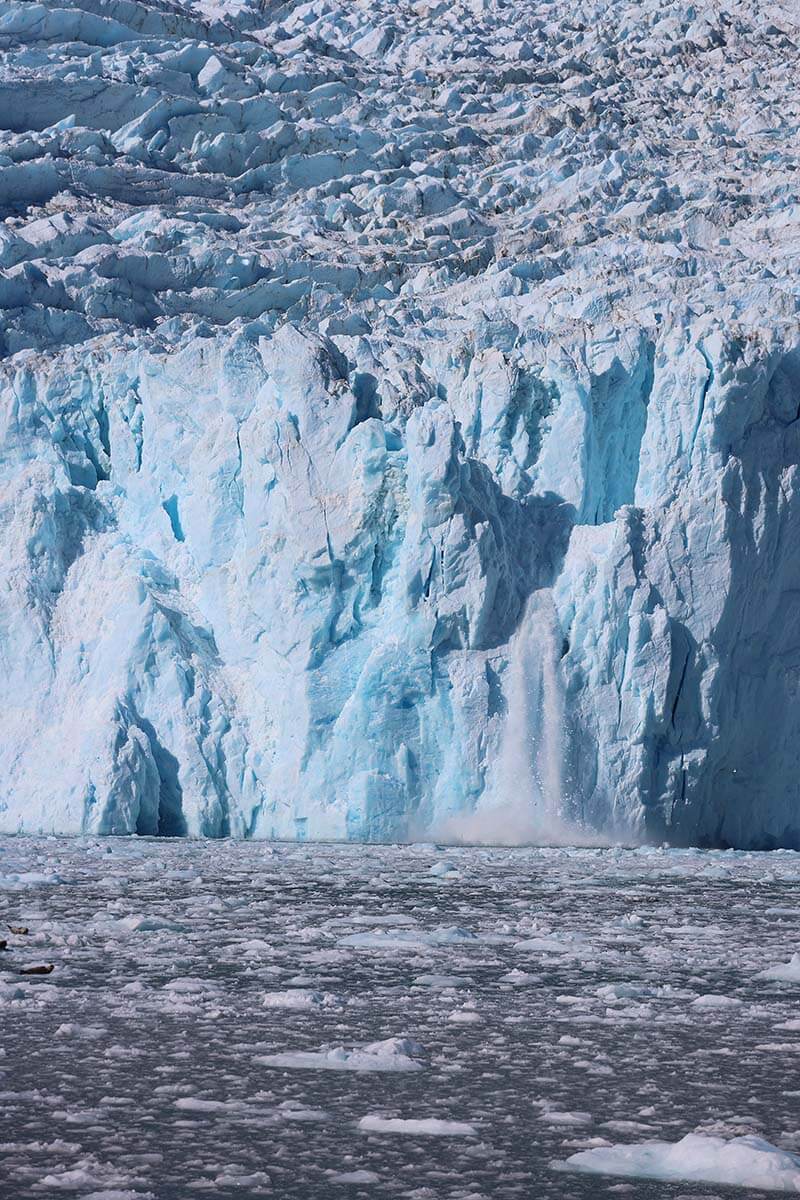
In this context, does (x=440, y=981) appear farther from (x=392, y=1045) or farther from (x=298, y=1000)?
(x=392, y=1045)

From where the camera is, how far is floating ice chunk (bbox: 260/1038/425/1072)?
4.77 metres

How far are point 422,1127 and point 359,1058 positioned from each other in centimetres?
83

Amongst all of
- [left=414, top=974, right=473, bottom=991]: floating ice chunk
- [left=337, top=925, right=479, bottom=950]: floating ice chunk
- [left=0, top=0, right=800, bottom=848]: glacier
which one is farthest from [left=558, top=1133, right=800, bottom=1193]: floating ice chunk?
[left=0, top=0, right=800, bottom=848]: glacier

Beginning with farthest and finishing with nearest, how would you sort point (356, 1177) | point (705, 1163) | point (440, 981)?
1. point (440, 981)
2. point (705, 1163)
3. point (356, 1177)

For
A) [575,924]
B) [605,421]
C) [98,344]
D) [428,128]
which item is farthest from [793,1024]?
[428,128]

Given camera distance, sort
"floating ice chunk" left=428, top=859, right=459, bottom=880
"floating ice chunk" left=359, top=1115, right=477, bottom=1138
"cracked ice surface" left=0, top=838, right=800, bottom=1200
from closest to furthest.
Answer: "cracked ice surface" left=0, top=838, right=800, bottom=1200, "floating ice chunk" left=359, top=1115, right=477, bottom=1138, "floating ice chunk" left=428, top=859, right=459, bottom=880

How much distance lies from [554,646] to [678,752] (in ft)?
5.68

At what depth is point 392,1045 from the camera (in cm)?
491

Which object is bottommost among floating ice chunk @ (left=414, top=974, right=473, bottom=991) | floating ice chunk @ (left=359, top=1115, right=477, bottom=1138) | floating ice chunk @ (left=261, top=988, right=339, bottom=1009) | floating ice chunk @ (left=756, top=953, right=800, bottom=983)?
floating ice chunk @ (left=359, top=1115, right=477, bottom=1138)

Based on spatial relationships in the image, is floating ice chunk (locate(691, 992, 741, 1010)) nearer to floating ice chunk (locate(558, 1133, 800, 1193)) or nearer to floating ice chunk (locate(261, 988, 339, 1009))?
floating ice chunk (locate(261, 988, 339, 1009))

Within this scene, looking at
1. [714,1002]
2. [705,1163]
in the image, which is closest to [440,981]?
[714,1002]

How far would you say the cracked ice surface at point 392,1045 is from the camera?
12.0 feet

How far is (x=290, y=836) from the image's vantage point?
1611 centimetres

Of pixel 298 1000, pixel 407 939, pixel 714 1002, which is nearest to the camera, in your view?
pixel 298 1000
